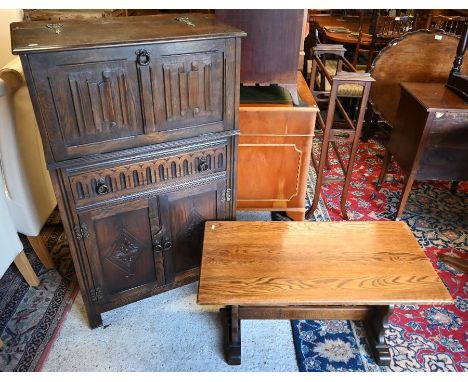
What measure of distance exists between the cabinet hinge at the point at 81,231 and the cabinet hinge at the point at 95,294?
245 millimetres

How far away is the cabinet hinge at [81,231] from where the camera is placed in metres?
1.29

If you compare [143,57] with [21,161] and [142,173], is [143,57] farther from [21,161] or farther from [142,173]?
[21,161]

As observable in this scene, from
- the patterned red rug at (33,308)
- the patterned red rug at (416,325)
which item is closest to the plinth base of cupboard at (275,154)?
the patterned red rug at (416,325)

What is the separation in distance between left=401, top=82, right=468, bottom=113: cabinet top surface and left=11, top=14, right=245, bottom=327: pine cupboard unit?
1.04 metres

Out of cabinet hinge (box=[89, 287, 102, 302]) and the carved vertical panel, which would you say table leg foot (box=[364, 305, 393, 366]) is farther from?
cabinet hinge (box=[89, 287, 102, 302])

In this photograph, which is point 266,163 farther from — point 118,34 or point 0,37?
point 0,37

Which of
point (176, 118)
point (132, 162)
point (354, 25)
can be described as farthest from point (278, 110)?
point (354, 25)

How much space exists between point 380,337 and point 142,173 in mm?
1019

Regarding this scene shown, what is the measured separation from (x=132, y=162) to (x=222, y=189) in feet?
1.22

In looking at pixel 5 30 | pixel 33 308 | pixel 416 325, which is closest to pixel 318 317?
pixel 416 325

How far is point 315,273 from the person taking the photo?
4.26 ft

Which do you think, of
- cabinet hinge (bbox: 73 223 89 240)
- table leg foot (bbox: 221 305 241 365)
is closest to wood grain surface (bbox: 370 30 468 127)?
table leg foot (bbox: 221 305 241 365)

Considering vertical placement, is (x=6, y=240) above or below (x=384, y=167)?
above
